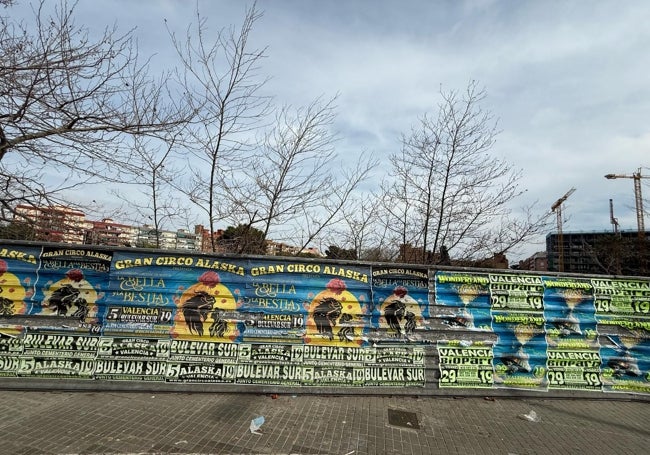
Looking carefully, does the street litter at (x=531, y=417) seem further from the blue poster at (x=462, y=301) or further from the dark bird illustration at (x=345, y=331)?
the dark bird illustration at (x=345, y=331)

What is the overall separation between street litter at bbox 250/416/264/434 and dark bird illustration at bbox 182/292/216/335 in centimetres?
155

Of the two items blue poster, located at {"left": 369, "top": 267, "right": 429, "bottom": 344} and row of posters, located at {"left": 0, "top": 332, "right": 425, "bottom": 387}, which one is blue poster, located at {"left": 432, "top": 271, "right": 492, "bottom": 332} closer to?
blue poster, located at {"left": 369, "top": 267, "right": 429, "bottom": 344}

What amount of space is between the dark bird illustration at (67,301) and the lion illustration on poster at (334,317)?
10.9 ft

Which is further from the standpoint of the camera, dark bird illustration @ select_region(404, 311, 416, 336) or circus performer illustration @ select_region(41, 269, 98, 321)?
dark bird illustration @ select_region(404, 311, 416, 336)

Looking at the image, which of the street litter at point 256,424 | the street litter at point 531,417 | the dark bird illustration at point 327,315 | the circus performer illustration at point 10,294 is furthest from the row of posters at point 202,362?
the street litter at point 531,417

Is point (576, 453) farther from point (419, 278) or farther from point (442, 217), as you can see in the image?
point (442, 217)

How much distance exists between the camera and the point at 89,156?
16.9 feet

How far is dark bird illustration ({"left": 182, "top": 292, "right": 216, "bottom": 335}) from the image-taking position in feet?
15.7

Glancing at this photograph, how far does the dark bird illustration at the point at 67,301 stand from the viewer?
184 inches

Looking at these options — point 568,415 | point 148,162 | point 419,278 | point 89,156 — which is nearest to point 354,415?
point 419,278

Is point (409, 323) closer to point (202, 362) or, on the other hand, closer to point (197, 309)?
point (202, 362)

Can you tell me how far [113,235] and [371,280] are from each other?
16.6 feet

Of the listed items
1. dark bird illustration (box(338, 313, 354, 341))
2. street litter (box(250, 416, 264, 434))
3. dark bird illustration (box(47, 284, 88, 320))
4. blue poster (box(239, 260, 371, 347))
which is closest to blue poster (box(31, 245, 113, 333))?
dark bird illustration (box(47, 284, 88, 320))

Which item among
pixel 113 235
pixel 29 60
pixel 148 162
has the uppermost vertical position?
pixel 29 60
